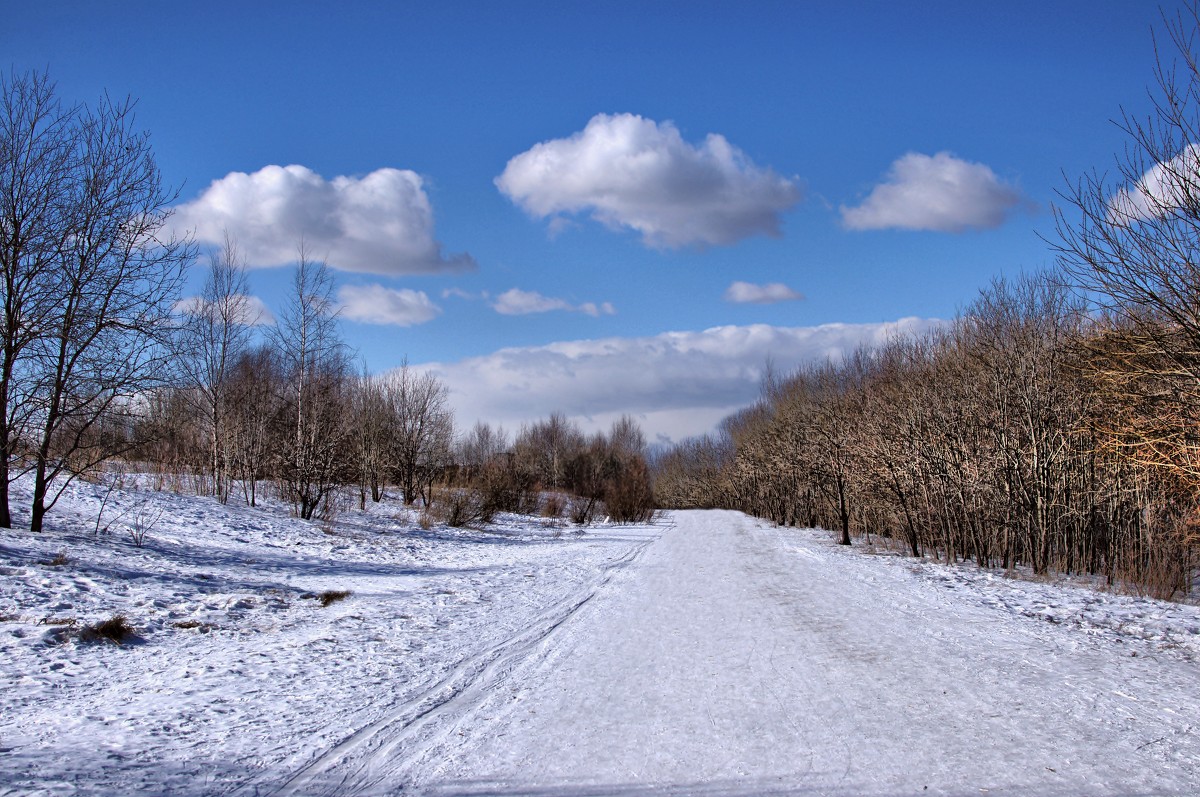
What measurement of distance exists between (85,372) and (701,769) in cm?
1285

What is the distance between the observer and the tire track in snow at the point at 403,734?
4.27 meters

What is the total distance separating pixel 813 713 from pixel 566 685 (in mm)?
2148

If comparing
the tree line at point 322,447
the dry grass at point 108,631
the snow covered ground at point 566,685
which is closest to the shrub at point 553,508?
the tree line at point 322,447

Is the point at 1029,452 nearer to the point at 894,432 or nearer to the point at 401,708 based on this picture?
the point at 894,432

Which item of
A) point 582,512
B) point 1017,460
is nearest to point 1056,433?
point 1017,460

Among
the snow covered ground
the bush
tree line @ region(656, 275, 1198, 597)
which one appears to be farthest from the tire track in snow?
the bush

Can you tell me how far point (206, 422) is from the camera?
108ft

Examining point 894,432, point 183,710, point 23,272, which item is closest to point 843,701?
point 183,710

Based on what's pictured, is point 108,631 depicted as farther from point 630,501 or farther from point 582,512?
point 630,501

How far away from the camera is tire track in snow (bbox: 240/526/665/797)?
4273mm

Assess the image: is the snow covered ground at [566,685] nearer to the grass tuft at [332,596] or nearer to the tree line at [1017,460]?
the grass tuft at [332,596]

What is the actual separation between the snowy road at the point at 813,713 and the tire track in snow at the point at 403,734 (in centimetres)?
3

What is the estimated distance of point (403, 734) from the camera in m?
5.17

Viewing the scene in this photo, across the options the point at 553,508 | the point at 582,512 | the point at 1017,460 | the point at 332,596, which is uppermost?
the point at 1017,460
